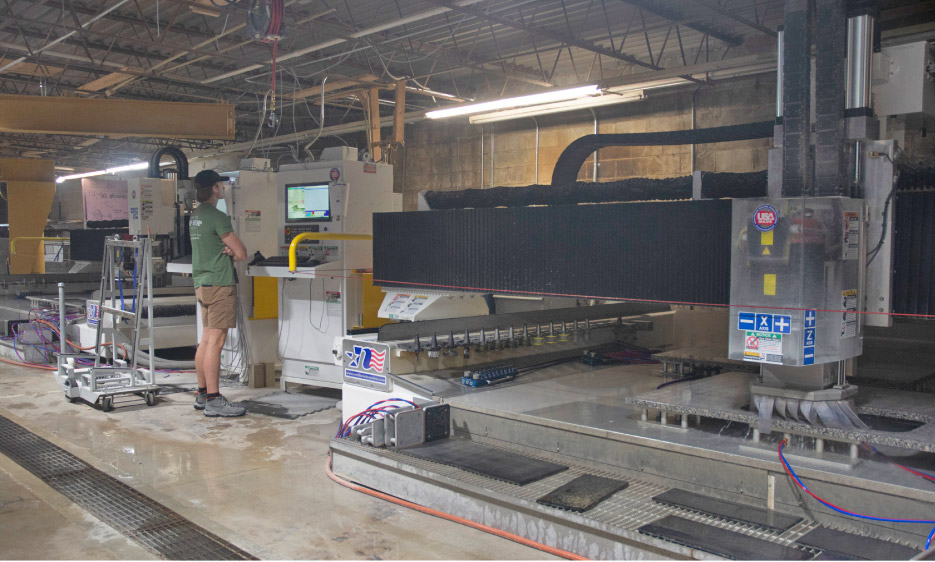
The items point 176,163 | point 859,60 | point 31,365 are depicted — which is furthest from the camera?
point 31,365

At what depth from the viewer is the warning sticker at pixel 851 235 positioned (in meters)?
2.56

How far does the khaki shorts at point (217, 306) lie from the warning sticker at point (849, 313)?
3965 mm

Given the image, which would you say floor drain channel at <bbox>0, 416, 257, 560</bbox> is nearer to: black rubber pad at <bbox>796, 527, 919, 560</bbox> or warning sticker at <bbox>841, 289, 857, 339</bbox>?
black rubber pad at <bbox>796, 527, 919, 560</bbox>

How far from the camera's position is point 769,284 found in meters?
2.63

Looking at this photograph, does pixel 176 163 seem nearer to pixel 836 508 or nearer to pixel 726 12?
pixel 726 12

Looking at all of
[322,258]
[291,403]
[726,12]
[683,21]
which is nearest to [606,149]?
[683,21]

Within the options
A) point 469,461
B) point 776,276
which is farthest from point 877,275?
point 469,461

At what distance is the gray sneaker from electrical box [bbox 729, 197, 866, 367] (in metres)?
3.62

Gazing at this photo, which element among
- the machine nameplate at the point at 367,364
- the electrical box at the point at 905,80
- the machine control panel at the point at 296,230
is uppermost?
the electrical box at the point at 905,80

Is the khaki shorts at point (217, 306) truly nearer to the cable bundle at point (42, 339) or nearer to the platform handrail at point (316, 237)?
the platform handrail at point (316, 237)

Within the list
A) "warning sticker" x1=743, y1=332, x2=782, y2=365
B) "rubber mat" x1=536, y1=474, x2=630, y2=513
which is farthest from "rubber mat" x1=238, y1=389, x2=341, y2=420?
"warning sticker" x1=743, y1=332, x2=782, y2=365

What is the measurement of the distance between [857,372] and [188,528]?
3.28 metres

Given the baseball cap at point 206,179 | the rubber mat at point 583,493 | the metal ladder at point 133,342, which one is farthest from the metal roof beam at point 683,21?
the rubber mat at point 583,493

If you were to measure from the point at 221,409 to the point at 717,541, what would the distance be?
3777 mm
